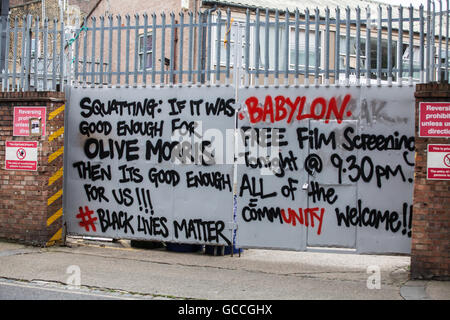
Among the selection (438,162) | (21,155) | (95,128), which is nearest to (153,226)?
(95,128)

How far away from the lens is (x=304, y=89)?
872 centimetres

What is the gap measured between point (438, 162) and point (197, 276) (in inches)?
138

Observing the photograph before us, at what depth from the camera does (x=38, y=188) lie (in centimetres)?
975

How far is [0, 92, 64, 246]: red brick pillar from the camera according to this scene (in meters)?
9.73

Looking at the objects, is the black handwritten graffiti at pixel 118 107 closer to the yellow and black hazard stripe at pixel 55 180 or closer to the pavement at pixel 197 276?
the yellow and black hazard stripe at pixel 55 180

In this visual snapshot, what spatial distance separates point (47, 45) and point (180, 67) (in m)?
2.46

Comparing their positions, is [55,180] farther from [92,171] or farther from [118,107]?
[118,107]

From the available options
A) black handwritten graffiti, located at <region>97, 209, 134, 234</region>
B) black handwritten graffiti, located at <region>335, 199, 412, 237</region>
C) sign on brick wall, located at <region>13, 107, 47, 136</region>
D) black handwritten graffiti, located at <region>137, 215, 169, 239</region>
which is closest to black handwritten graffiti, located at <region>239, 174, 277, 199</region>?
black handwritten graffiti, located at <region>335, 199, 412, 237</region>

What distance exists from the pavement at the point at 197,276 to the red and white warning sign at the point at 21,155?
4.27 feet

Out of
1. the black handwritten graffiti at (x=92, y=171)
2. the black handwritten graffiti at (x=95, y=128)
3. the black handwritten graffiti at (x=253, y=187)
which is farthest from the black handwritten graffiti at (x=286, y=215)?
the black handwritten graffiti at (x=95, y=128)

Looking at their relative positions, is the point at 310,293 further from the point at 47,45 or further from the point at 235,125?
the point at 47,45

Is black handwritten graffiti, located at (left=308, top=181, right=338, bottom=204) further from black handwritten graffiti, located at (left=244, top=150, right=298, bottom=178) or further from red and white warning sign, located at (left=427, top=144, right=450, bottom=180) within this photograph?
red and white warning sign, located at (left=427, top=144, right=450, bottom=180)

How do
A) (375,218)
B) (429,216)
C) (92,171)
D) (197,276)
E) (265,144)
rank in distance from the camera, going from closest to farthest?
(429,216) → (197,276) → (375,218) → (265,144) → (92,171)

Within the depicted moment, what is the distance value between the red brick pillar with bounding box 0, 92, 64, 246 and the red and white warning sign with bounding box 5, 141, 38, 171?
0.22 ft
